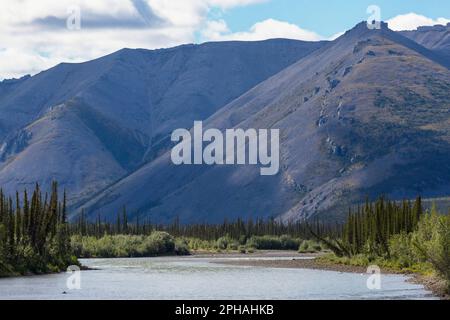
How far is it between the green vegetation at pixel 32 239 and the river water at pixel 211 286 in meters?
3.05

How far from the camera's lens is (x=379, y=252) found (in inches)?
4454

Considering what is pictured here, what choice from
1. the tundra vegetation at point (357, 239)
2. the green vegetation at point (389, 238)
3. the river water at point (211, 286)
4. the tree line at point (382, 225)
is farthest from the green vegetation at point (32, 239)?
the tree line at point (382, 225)

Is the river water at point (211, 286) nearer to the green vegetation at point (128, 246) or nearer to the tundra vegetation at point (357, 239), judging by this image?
the tundra vegetation at point (357, 239)

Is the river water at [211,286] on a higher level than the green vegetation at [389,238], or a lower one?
lower

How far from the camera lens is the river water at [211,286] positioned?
237 feet

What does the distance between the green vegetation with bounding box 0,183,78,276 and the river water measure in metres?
3.05

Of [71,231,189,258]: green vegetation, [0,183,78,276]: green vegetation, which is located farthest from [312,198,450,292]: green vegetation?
[71,231,189,258]: green vegetation

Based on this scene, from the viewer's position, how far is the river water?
2847 inches

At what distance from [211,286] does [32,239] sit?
2445cm

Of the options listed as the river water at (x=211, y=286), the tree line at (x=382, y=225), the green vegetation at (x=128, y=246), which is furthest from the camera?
the green vegetation at (x=128, y=246)
